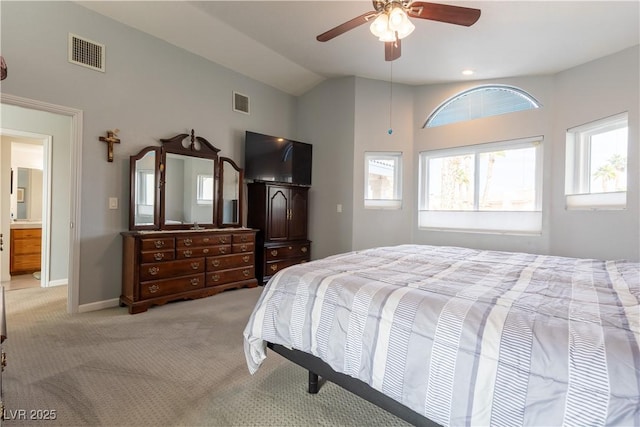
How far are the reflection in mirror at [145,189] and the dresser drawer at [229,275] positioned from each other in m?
0.95

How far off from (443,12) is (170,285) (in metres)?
3.49

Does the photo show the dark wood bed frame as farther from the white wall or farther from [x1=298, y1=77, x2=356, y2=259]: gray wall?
the white wall

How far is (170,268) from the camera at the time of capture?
329 centimetres

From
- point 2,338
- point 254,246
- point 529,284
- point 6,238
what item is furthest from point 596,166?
point 6,238

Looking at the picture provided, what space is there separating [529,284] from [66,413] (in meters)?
2.44

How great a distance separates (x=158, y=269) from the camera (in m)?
3.20

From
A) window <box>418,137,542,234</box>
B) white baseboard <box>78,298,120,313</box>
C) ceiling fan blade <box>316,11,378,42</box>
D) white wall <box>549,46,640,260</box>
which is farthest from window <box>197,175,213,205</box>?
white wall <box>549,46,640,260</box>

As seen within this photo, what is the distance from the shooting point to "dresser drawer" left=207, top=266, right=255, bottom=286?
12.0ft

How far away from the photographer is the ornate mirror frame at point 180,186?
3.43 meters

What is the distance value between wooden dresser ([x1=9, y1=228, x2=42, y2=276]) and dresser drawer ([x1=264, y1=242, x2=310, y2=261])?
149 inches

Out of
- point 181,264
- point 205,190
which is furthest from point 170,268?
point 205,190

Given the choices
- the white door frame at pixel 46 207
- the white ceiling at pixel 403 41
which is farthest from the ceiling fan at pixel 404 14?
the white door frame at pixel 46 207

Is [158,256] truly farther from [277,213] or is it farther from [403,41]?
[403,41]

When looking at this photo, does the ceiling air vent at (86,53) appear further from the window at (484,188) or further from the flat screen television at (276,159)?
the window at (484,188)
